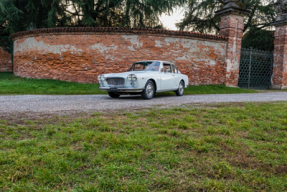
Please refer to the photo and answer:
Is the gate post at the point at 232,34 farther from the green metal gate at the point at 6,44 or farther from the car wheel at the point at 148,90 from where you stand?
the green metal gate at the point at 6,44

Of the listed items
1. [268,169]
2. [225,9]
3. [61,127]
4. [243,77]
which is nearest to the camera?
[268,169]

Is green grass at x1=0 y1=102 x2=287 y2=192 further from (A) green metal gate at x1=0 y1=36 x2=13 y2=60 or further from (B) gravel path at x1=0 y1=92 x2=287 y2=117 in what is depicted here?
(A) green metal gate at x1=0 y1=36 x2=13 y2=60

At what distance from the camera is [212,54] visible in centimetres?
1377

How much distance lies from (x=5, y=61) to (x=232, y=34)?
1625 centimetres

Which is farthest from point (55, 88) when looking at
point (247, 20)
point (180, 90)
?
point (247, 20)

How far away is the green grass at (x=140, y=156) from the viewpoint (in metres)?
2.07

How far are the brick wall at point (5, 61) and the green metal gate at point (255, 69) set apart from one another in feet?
54.8

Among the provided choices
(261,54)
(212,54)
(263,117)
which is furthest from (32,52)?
(261,54)

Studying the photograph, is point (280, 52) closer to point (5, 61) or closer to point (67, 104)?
point (67, 104)

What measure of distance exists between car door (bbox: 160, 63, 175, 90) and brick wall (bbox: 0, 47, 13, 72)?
46.0 ft

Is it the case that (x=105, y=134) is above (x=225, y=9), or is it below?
below

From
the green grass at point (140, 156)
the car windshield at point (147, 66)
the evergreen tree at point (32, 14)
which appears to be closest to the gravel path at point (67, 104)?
the green grass at point (140, 156)

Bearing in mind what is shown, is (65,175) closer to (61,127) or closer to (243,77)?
(61,127)

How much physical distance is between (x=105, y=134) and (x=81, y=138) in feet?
1.08
